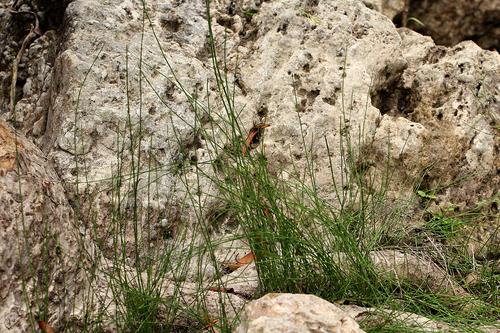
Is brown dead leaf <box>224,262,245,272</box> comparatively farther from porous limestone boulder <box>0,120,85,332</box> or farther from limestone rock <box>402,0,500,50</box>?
limestone rock <box>402,0,500,50</box>

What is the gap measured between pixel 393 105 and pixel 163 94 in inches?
54.6

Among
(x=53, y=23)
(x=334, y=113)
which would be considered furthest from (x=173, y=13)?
(x=334, y=113)

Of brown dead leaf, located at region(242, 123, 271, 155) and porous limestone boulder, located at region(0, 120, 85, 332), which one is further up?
brown dead leaf, located at region(242, 123, 271, 155)

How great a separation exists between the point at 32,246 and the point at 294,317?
95 centimetres

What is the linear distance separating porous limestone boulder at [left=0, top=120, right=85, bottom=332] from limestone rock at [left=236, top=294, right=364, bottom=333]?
0.65 meters

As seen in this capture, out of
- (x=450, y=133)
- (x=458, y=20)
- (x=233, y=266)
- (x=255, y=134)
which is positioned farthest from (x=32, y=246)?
(x=458, y=20)

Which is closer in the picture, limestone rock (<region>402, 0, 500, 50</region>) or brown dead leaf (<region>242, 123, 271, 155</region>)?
brown dead leaf (<region>242, 123, 271, 155</region>)

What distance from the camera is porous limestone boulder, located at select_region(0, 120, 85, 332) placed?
1.27 metres

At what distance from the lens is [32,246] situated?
1.36 metres

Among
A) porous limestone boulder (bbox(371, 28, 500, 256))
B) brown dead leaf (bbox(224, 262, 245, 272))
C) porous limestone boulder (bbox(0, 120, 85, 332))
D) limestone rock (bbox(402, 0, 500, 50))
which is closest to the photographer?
porous limestone boulder (bbox(0, 120, 85, 332))

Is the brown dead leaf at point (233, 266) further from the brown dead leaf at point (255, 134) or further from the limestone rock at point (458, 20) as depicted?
the limestone rock at point (458, 20)

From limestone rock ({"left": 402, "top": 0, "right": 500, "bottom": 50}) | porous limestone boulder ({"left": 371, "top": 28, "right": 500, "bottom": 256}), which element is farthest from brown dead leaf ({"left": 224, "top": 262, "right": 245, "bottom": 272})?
limestone rock ({"left": 402, "top": 0, "right": 500, "bottom": 50})

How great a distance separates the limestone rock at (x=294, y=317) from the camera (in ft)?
3.55

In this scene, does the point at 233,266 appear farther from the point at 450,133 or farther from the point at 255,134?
the point at 450,133
